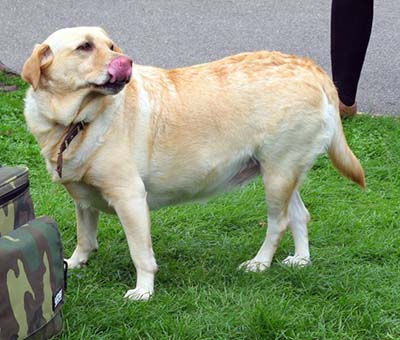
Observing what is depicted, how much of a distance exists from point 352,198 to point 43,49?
2.43 metres

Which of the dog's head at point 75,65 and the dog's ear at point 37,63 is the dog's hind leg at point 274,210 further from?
the dog's ear at point 37,63

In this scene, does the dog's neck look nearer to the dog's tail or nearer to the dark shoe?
the dog's tail

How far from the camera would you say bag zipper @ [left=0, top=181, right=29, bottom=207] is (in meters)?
3.35

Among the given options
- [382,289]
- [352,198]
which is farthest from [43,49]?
[352,198]

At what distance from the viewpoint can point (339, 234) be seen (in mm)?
4930

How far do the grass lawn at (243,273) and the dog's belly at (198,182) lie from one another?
0.36 meters

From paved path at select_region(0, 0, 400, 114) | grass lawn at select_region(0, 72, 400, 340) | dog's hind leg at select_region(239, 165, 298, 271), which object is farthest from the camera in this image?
paved path at select_region(0, 0, 400, 114)

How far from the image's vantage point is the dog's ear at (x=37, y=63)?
377 cm

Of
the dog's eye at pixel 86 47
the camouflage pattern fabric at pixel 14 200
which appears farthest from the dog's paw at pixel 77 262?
the dog's eye at pixel 86 47

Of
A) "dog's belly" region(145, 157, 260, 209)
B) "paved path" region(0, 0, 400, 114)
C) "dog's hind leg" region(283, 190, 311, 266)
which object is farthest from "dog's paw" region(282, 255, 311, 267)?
"paved path" region(0, 0, 400, 114)

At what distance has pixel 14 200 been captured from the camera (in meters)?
3.43

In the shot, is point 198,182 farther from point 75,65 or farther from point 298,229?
point 75,65

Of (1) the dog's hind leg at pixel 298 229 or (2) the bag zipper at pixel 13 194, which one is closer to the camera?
(2) the bag zipper at pixel 13 194

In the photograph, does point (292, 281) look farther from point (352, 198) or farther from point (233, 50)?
point (233, 50)
